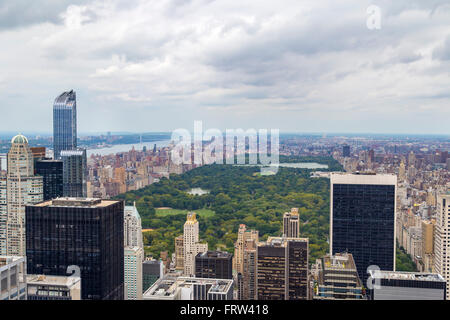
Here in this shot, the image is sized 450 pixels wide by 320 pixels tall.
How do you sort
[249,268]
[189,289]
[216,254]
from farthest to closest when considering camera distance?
[216,254] → [249,268] → [189,289]

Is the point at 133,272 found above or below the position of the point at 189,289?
below

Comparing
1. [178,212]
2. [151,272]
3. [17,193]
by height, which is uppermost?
[17,193]

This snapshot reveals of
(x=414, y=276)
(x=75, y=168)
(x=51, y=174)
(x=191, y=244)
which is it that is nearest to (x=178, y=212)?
(x=191, y=244)

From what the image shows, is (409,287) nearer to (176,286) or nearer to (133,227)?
(176,286)

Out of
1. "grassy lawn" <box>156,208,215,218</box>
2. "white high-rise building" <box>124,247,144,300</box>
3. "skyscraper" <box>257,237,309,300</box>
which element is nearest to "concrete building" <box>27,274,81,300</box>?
"white high-rise building" <box>124,247,144,300</box>

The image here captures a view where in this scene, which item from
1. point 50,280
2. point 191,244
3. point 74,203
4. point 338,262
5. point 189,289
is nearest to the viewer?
point 50,280

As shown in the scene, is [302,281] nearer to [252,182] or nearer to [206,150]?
[252,182]
